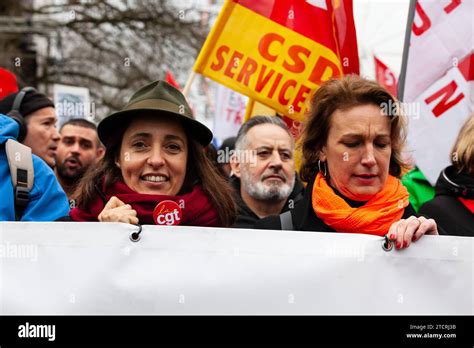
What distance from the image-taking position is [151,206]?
2936 millimetres

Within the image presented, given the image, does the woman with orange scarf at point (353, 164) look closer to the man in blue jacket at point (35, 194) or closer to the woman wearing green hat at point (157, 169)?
the woman wearing green hat at point (157, 169)

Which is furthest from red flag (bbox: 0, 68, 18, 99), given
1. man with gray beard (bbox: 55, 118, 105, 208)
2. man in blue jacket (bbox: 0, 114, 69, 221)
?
man in blue jacket (bbox: 0, 114, 69, 221)

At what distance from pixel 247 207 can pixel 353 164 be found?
1.66 metres

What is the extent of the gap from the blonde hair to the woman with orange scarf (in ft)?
1.90

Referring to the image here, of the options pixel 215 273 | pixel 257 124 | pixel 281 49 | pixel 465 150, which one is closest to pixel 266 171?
pixel 257 124

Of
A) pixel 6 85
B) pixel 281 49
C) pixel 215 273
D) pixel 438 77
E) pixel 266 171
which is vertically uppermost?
pixel 6 85

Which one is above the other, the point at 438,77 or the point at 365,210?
the point at 438,77

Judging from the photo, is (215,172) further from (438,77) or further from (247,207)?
(438,77)

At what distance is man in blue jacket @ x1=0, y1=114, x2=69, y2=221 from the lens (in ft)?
11.1

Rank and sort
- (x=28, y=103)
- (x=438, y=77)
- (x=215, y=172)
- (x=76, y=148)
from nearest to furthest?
(x=215, y=172) < (x=438, y=77) < (x=28, y=103) < (x=76, y=148)

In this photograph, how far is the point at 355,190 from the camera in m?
3.01
